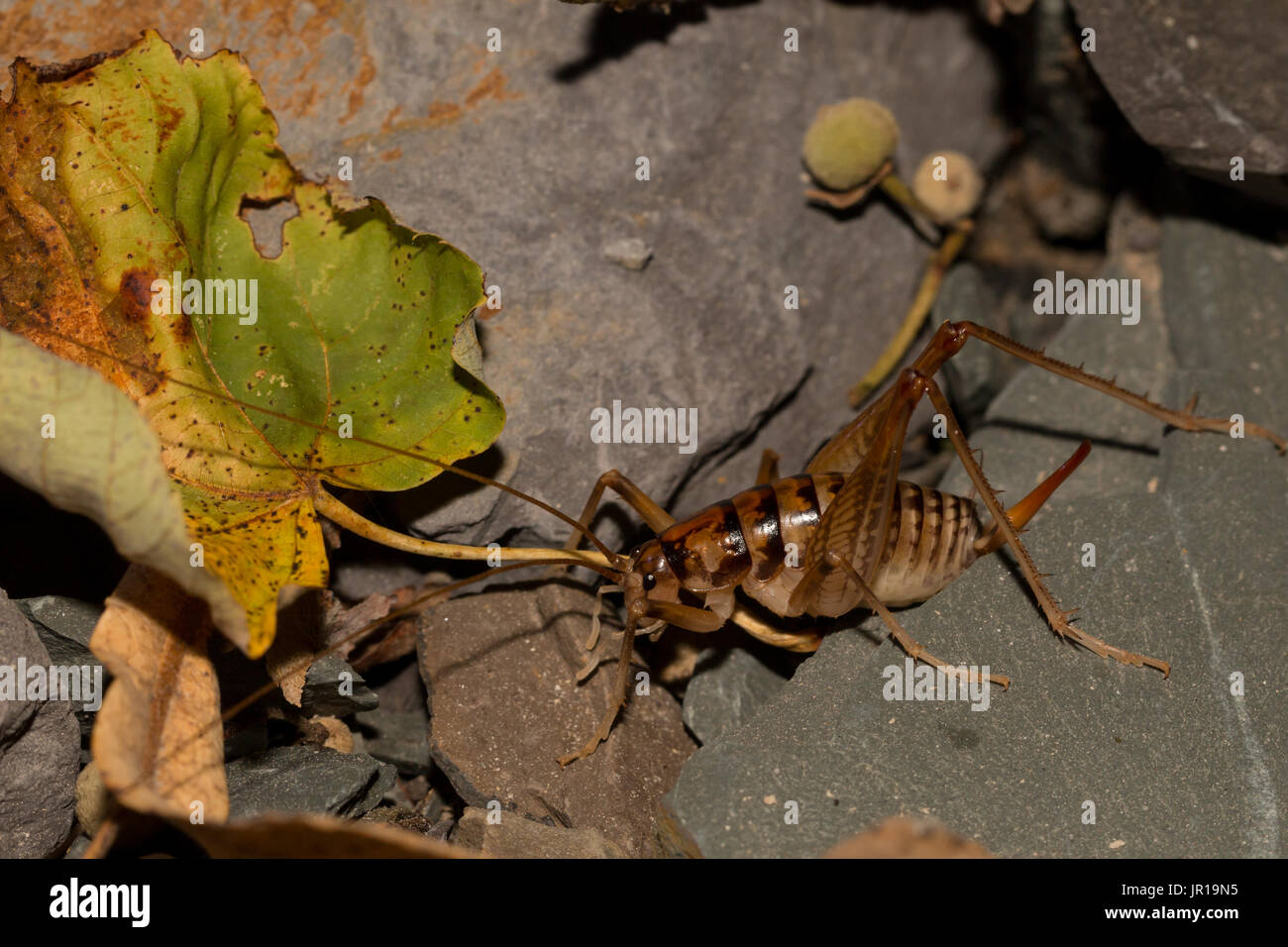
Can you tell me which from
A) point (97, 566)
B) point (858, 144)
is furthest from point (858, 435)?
point (97, 566)

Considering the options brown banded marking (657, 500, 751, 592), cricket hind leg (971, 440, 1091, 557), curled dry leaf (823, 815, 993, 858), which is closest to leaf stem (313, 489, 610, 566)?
brown banded marking (657, 500, 751, 592)

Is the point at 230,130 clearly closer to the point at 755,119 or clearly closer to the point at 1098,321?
the point at 755,119

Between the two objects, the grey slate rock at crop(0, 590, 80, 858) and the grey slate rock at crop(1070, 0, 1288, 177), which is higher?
the grey slate rock at crop(1070, 0, 1288, 177)

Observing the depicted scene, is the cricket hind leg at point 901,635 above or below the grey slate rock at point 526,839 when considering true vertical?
above

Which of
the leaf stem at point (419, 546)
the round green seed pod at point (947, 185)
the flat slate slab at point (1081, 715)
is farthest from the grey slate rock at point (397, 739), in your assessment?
the round green seed pod at point (947, 185)

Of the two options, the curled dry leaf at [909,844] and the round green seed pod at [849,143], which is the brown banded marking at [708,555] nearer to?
the curled dry leaf at [909,844]

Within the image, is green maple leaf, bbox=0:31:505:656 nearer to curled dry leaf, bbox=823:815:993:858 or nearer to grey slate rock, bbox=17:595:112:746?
grey slate rock, bbox=17:595:112:746
